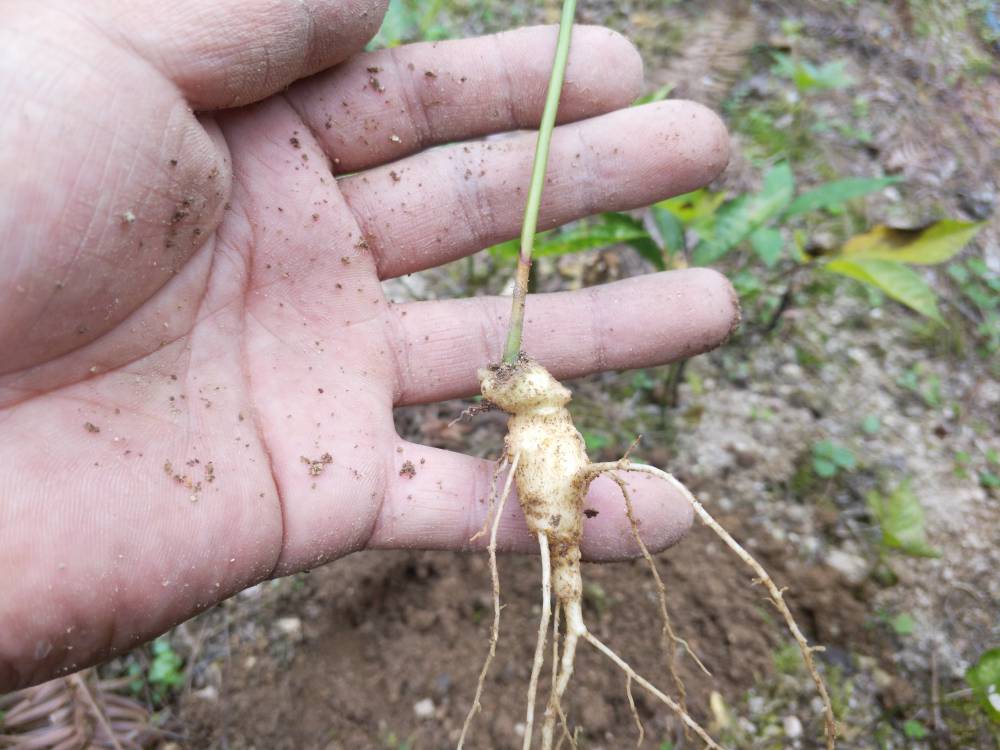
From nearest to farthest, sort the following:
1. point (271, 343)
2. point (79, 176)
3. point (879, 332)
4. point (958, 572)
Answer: point (79, 176) → point (271, 343) → point (958, 572) → point (879, 332)

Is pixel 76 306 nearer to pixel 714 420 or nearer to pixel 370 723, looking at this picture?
pixel 370 723

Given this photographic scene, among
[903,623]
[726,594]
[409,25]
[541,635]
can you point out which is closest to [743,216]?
[726,594]

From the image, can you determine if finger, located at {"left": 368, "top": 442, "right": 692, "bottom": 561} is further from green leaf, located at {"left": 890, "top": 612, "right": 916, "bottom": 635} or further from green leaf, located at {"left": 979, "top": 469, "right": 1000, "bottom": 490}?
green leaf, located at {"left": 979, "top": 469, "right": 1000, "bottom": 490}

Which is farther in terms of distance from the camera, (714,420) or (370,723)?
(714,420)

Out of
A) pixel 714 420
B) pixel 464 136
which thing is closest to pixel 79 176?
pixel 464 136

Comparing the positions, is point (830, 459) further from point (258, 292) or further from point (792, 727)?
point (258, 292)

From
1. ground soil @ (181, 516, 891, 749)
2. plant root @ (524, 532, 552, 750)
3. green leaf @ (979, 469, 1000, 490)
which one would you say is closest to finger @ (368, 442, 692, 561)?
plant root @ (524, 532, 552, 750)
